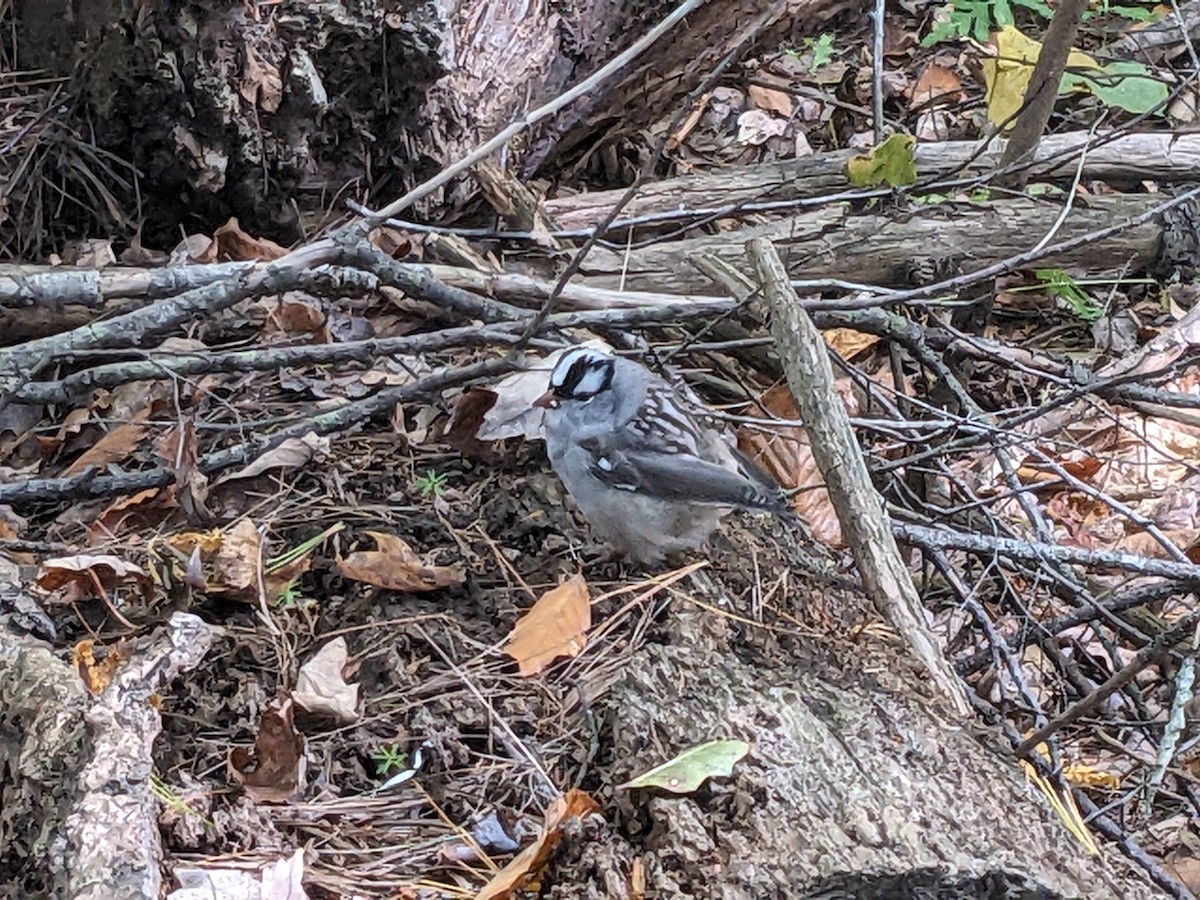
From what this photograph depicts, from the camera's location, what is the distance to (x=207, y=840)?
7.07ft

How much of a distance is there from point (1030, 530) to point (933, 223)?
4.08ft

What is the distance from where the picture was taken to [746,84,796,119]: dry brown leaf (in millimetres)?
6035

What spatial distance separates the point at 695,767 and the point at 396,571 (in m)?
0.97

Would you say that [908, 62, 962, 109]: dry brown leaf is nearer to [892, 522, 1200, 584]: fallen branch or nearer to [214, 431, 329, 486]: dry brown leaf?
[892, 522, 1200, 584]: fallen branch

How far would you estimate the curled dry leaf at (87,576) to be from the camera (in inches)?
106

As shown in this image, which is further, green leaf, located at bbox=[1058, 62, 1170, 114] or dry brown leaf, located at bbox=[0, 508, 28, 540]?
green leaf, located at bbox=[1058, 62, 1170, 114]

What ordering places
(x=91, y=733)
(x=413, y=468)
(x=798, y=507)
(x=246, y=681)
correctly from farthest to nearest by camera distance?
(x=798, y=507) < (x=413, y=468) < (x=246, y=681) < (x=91, y=733)

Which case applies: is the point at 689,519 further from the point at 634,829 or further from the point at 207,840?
the point at 207,840

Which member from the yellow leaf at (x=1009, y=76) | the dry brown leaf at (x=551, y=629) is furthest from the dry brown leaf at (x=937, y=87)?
the dry brown leaf at (x=551, y=629)

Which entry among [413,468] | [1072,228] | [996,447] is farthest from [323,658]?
[1072,228]

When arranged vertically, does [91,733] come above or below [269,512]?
above

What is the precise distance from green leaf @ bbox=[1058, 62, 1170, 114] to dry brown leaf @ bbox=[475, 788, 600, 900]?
136 inches

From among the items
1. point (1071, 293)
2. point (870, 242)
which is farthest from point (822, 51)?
point (870, 242)

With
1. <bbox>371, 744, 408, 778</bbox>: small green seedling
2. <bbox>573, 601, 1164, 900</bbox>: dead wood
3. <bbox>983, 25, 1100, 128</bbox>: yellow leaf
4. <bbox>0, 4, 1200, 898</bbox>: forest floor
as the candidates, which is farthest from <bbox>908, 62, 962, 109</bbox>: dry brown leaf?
<bbox>371, 744, 408, 778</bbox>: small green seedling
